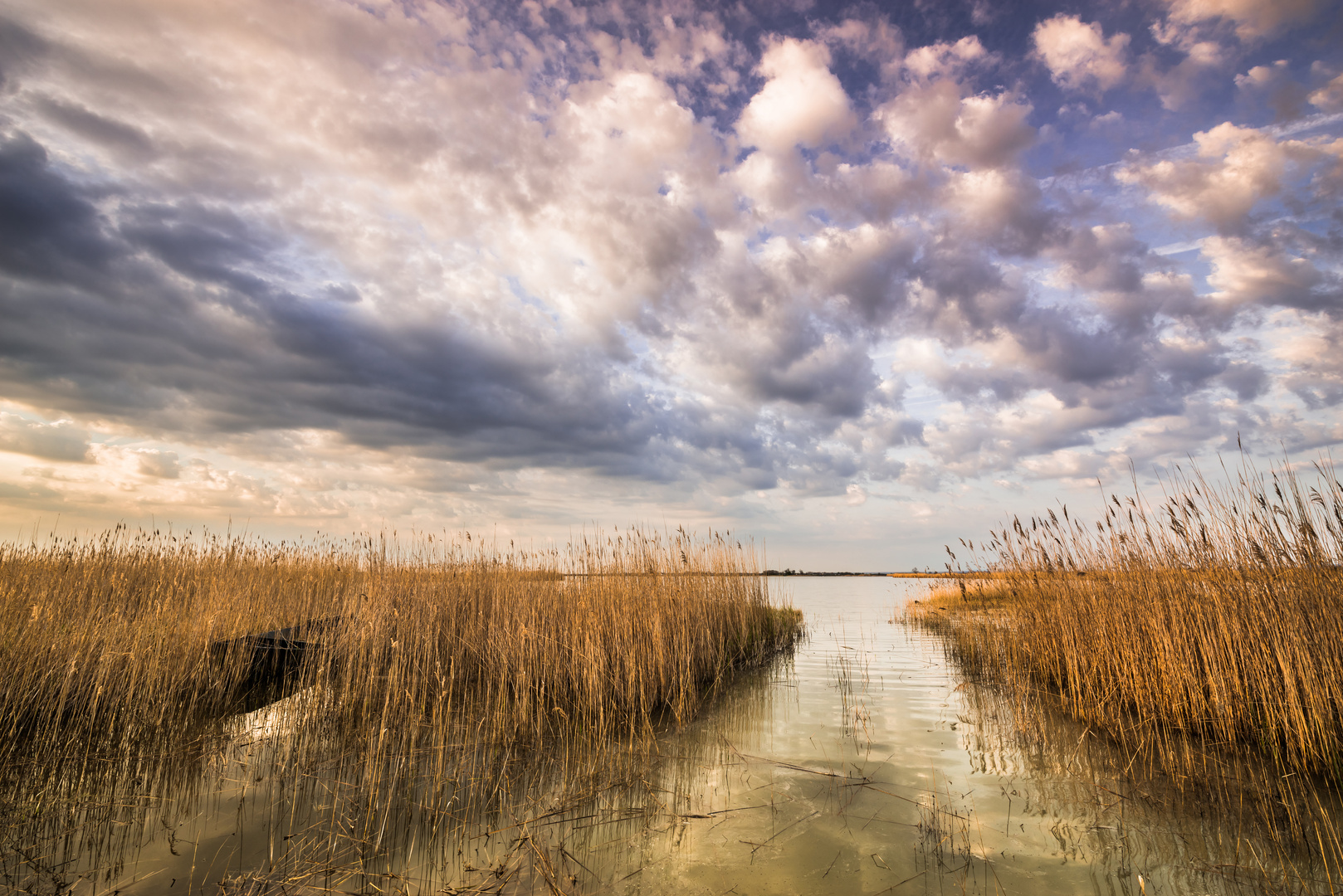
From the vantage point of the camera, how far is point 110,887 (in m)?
2.73

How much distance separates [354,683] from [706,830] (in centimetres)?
409

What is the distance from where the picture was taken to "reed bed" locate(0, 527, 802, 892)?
3859mm

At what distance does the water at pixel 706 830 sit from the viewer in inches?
111

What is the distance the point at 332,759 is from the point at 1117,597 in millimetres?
7715

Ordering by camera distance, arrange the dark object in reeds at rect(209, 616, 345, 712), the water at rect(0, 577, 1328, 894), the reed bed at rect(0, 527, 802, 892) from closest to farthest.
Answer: the water at rect(0, 577, 1328, 894), the reed bed at rect(0, 527, 802, 892), the dark object in reeds at rect(209, 616, 345, 712)

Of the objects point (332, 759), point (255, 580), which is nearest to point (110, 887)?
point (332, 759)

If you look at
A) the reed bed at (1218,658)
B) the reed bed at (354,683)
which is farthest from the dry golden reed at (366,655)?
the reed bed at (1218,658)

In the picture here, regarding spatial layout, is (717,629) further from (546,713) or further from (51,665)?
(51,665)

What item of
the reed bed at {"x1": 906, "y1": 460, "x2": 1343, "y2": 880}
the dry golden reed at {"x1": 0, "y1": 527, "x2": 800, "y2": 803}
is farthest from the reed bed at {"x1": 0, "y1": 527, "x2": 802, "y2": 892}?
the reed bed at {"x1": 906, "y1": 460, "x2": 1343, "y2": 880}

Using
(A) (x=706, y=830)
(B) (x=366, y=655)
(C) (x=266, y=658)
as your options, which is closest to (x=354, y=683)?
(B) (x=366, y=655)

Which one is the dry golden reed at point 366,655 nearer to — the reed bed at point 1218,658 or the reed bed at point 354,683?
the reed bed at point 354,683

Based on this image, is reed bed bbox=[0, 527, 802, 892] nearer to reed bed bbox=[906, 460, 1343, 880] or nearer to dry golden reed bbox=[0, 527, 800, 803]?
dry golden reed bbox=[0, 527, 800, 803]

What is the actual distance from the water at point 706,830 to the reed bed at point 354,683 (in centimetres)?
8

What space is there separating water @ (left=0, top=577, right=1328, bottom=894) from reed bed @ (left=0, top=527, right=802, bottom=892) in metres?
0.08
